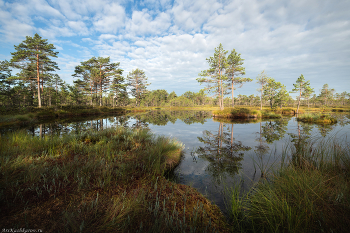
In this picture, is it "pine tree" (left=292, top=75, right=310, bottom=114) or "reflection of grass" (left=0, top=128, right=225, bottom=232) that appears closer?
"reflection of grass" (left=0, top=128, right=225, bottom=232)

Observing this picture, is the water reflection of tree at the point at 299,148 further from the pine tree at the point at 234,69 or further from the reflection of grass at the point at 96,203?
the pine tree at the point at 234,69

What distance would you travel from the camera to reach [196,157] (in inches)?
242

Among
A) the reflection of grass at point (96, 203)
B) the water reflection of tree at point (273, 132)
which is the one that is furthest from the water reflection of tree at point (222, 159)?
the water reflection of tree at point (273, 132)

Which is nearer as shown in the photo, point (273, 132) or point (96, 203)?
point (96, 203)

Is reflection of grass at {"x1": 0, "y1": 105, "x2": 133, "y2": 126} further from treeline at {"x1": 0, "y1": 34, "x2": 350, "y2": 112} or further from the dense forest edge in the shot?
the dense forest edge

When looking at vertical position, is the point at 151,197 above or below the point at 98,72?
below

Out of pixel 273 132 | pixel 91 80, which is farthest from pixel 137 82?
pixel 273 132

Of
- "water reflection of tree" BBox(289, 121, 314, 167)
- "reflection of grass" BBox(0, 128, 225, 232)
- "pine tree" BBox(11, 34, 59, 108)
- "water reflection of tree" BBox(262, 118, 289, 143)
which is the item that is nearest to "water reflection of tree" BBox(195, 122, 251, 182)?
"water reflection of tree" BBox(289, 121, 314, 167)

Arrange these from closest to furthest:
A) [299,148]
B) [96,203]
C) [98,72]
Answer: [96,203], [299,148], [98,72]

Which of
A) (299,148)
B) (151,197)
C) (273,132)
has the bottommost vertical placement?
(273,132)

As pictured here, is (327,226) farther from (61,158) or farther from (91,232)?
(61,158)

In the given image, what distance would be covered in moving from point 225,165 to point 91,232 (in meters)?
4.63

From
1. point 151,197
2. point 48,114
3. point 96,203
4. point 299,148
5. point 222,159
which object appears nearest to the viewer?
point 96,203

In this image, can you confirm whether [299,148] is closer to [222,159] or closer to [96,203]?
[222,159]
